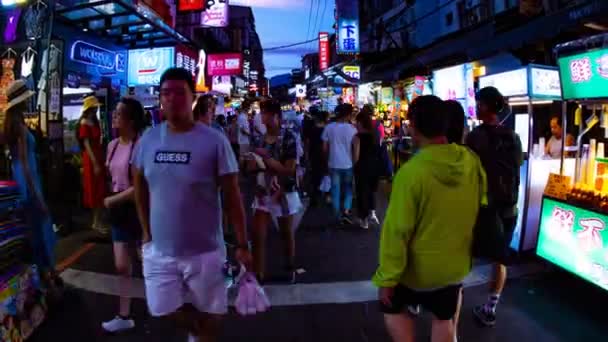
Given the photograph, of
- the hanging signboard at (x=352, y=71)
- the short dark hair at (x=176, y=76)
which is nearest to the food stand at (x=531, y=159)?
the short dark hair at (x=176, y=76)

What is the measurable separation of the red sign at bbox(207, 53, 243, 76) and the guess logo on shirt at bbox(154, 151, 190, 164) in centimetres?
2036

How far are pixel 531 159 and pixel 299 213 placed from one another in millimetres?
2919

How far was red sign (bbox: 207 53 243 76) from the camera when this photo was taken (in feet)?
73.6

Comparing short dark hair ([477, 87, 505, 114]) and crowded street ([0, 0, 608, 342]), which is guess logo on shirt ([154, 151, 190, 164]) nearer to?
crowded street ([0, 0, 608, 342])

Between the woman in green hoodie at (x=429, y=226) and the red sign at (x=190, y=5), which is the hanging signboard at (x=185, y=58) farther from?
the woman in green hoodie at (x=429, y=226)

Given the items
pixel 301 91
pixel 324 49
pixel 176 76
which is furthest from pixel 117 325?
pixel 301 91

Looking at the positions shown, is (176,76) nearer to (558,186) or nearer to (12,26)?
(558,186)

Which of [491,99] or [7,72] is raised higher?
[7,72]

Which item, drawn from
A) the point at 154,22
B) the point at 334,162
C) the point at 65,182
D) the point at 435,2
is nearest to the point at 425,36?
the point at 435,2

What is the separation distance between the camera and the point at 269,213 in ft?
16.8

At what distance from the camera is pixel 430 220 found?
2484 mm

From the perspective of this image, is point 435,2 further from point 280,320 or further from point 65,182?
point 280,320

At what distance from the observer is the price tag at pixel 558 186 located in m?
5.21

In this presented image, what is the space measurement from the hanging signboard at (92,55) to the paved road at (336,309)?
5.94 metres
